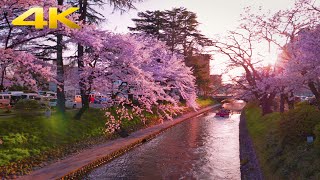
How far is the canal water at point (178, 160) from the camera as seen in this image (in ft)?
56.7

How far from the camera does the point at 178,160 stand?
20.7m

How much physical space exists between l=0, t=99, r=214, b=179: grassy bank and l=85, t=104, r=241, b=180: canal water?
2933mm

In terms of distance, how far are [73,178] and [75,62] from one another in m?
13.3

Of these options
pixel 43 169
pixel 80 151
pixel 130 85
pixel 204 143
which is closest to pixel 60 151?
pixel 80 151

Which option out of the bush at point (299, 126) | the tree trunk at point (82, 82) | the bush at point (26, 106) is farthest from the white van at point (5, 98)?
the bush at point (299, 126)

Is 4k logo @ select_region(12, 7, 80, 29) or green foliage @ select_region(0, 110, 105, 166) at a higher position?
4k logo @ select_region(12, 7, 80, 29)

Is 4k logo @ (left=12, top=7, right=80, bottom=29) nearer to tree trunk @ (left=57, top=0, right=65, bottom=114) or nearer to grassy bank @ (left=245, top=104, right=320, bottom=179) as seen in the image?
tree trunk @ (left=57, top=0, right=65, bottom=114)

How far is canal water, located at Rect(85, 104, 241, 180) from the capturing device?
1728 cm

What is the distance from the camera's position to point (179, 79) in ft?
122

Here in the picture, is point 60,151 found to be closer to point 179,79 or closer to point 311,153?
point 311,153

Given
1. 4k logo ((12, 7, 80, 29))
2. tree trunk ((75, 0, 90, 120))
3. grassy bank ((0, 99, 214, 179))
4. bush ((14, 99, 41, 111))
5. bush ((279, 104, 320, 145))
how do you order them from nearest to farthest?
bush ((279, 104, 320, 145)), 4k logo ((12, 7, 80, 29)), grassy bank ((0, 99, 214, 179)), tree trunk ((75, 0, 90, 120)), bush ((14, 99, 41, 111))

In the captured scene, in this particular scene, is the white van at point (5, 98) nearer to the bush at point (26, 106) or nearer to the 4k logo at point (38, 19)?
the bush at point (26, 106)

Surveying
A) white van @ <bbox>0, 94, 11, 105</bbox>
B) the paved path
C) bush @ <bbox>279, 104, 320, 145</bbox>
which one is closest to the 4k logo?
the paved path

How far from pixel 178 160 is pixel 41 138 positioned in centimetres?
851
